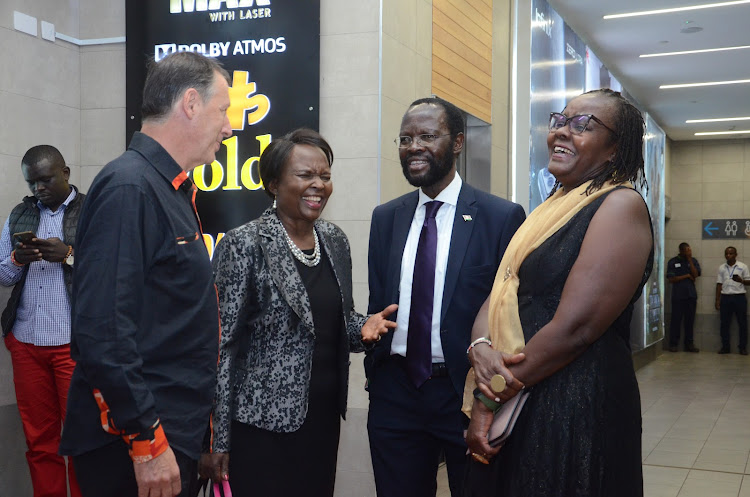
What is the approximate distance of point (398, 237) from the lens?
2.74 m

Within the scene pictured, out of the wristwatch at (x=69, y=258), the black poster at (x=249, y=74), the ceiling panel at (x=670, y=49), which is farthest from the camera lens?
the ceiling panel at (x=670, y=49)

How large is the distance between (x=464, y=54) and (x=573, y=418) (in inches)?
162

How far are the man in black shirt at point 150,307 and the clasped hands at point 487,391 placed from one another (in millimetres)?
707

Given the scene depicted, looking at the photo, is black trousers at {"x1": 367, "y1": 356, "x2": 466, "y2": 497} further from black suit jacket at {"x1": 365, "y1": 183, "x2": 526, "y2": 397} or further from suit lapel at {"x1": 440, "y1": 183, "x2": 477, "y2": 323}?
suit lapel at {"x1": 440, "y1": 183, "x2": 477, "y2": 323}

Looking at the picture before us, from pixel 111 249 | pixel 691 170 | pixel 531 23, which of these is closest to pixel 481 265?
pixel 111 249

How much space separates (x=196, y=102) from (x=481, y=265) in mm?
1113

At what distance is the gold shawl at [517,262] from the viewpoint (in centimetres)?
204

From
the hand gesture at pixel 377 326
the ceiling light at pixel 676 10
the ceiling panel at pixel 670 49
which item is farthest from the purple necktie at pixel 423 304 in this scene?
the ceiling light at pixel 676 10

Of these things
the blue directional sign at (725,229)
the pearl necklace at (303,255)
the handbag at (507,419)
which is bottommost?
the handbag at (507,419)

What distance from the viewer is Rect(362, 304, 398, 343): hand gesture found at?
243 cm

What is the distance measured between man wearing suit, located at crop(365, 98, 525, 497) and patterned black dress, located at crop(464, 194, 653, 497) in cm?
47

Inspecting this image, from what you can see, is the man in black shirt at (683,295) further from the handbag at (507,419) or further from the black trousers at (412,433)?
the handbag at (507,419)

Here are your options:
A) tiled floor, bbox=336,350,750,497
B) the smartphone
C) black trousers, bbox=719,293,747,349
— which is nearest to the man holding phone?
the smartphone

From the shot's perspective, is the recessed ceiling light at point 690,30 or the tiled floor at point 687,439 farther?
the recessed ceiling light at point 690,30
